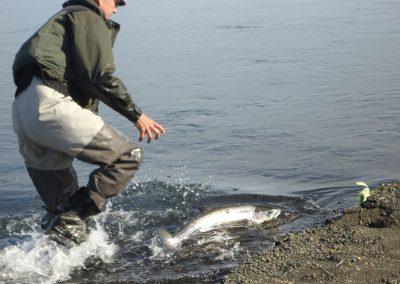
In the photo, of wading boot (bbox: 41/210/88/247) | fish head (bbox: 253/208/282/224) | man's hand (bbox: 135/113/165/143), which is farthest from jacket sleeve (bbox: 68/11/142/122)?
fish head (bbox: 253/208/282/224)

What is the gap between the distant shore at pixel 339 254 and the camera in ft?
17.4

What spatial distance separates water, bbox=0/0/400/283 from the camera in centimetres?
648

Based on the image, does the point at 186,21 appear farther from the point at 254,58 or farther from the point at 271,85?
the point at 271,85

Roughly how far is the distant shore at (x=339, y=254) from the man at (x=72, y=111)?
1465 millimetres

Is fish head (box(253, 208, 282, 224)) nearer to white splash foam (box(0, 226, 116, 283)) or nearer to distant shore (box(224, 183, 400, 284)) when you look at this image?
distant shore (box(224, 183, 400, 284))

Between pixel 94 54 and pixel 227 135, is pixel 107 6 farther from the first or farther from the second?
pixel 227 135

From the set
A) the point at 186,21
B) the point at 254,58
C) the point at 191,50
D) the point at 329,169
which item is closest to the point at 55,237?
the point at 329,169

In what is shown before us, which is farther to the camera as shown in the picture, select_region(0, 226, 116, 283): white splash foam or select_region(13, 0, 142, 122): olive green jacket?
select_region(0, 226, 116, 283): white splash foam

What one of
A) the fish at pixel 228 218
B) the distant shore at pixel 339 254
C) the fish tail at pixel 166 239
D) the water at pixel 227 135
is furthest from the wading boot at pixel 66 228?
the distant shore at pixel 339 254

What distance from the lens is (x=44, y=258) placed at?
6.32m

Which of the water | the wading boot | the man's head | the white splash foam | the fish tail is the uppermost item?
the man's head

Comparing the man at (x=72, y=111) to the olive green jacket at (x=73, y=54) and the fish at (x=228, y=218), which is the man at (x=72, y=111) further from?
the fish at (x=228, y=218)

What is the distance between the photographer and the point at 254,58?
15984mm

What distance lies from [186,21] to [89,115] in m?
16.7
